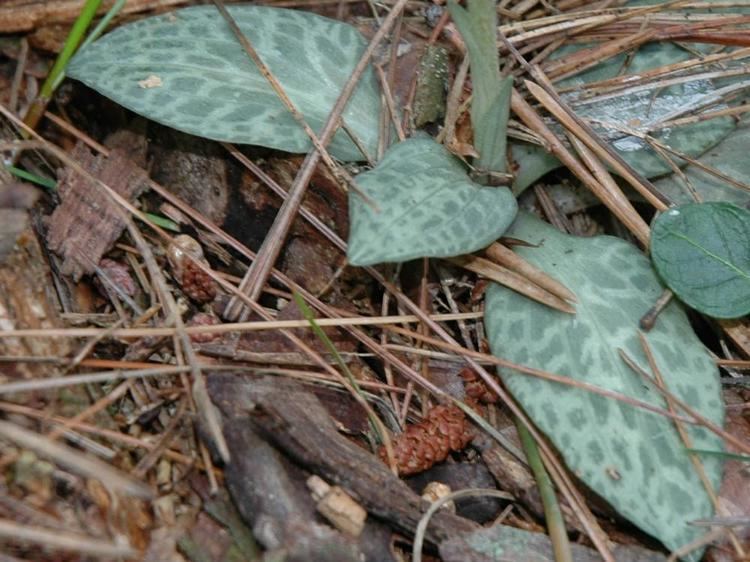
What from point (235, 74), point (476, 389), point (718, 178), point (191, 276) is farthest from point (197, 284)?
point (718, 178)

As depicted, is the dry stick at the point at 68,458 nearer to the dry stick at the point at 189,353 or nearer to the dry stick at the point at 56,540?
the dry stick at the point at 56,540

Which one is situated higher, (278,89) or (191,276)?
(278,89)

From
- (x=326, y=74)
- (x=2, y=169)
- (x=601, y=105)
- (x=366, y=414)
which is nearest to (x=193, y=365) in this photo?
(x=366, y=414)

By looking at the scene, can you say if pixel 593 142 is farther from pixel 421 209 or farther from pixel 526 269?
pixel 421 209

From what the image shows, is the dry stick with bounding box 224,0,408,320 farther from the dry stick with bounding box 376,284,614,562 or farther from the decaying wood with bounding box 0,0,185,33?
the decaying wood with bounding box 0,0,185,33

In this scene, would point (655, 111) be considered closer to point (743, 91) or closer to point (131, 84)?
point (743, 91)
